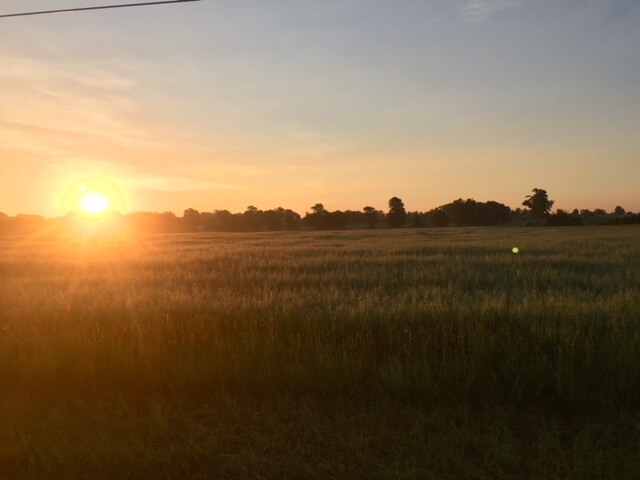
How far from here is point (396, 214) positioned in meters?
112

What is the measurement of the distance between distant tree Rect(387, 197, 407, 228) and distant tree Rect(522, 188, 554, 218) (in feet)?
113

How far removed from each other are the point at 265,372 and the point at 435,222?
108435 mm

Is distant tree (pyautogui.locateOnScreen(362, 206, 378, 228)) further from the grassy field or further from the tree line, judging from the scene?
the grassy field

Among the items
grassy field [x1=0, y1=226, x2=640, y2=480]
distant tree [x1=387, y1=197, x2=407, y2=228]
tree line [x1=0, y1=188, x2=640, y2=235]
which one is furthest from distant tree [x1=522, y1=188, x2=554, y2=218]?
grassy field [x1=0, y1=226, x2=640, y2=480]

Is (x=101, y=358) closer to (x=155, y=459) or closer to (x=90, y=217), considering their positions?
(x=155, y=459)

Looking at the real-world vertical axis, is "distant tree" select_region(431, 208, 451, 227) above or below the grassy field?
above

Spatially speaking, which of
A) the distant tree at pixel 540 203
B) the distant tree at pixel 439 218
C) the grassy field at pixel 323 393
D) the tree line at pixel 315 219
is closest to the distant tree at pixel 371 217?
the tree line at pixel 315 219

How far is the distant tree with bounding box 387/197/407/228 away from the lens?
111m

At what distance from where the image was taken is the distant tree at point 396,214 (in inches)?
4377

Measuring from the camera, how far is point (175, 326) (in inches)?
293

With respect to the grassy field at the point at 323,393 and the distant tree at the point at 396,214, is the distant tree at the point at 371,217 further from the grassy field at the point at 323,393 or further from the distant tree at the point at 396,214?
the grassy field at the point at 323,393

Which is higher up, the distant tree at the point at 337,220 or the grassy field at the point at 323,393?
the distant tree at the point at 337,220

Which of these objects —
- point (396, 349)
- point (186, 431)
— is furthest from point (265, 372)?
point (396, 349)

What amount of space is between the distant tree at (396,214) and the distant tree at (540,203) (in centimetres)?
3433
